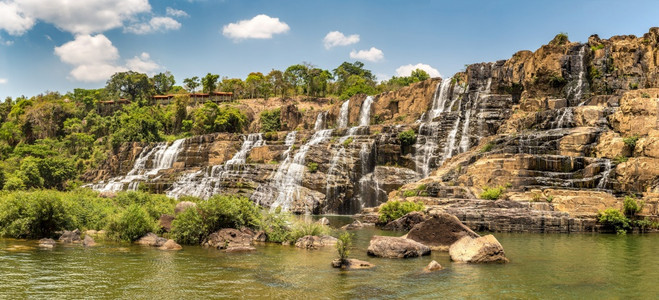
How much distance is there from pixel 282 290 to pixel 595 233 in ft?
78.2

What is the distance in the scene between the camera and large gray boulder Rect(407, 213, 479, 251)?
21.4 metres

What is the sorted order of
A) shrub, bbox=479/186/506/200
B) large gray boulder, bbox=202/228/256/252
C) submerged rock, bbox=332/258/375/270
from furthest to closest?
shrub, bbox=479/186/506/200 → large gray boulder, bbox=202/228/256/252 → submerged rock, bbox=332/258/375/270

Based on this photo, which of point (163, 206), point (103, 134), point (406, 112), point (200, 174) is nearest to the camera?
point (163, 206)

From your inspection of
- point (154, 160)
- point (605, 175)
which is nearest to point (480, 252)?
point (605, 175)

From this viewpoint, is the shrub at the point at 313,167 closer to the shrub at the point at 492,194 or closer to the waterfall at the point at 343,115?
the shrub at the point at 492,194

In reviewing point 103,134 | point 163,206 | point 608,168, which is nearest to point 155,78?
point 103,134

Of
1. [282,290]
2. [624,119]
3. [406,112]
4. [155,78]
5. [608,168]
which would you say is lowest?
[282,290]

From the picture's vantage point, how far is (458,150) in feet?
170

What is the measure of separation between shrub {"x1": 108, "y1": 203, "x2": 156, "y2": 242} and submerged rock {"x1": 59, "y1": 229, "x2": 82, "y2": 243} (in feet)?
4.89

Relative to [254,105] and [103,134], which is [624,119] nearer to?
[254,105]

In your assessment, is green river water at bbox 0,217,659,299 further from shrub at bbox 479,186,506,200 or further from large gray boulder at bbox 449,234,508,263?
shrub at bbox 479,186,506,200

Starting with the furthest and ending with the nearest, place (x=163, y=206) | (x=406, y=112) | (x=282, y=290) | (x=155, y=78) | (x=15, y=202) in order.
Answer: (x=155, y=78) < (x=406, y=112) < (x=163, y=206) < (x=15, y=202) < (x=282, y=290)

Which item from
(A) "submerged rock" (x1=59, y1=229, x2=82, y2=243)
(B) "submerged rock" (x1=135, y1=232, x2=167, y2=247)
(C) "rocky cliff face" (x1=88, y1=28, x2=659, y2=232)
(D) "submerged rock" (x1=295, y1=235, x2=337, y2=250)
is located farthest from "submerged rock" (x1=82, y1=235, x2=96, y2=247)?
(C) "rocky cliff face" (x1=88, y1=28, x2=659, y2=232)

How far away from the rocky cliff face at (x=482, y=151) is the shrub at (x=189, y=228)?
16.5 m
